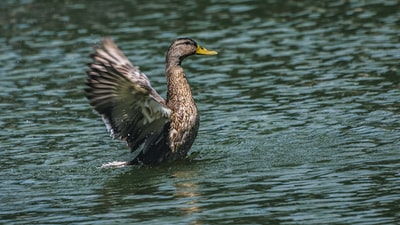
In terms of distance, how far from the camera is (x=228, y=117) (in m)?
14.0

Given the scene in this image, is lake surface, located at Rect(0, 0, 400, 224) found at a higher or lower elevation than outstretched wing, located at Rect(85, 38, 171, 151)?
lower

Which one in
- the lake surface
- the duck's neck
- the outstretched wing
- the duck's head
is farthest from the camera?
the duck's head

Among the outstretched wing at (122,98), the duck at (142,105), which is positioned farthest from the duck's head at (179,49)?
the outstretched wing at (122,98)

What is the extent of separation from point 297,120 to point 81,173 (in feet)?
10.2

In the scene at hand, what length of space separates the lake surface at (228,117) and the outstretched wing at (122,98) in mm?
490

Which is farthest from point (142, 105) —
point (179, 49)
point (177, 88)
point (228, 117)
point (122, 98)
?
point (228, 117)

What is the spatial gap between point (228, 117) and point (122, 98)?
2965 millimetres

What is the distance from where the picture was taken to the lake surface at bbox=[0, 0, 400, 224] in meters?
9.83

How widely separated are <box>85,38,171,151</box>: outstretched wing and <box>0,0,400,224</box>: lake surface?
0.49 m

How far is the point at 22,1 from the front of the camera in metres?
24.9

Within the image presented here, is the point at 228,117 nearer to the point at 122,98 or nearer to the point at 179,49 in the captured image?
the point at 179,49

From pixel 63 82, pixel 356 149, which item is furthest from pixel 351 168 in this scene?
pixel 63 82

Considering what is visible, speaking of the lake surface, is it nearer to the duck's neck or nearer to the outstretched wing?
the outstretched wing

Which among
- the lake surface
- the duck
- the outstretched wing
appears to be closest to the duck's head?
the duck
